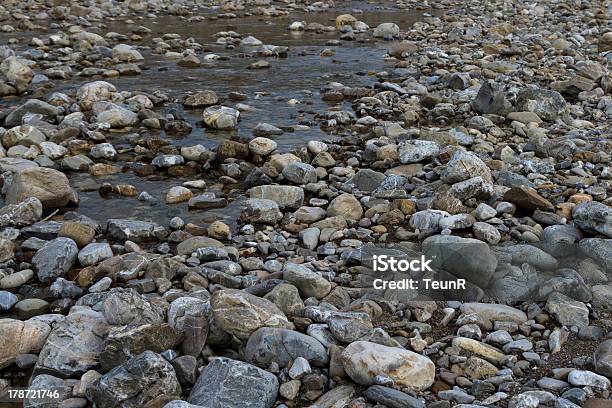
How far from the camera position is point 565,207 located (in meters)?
6.30

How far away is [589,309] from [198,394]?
279cm

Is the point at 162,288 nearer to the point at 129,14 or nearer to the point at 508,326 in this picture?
the point at 508,326

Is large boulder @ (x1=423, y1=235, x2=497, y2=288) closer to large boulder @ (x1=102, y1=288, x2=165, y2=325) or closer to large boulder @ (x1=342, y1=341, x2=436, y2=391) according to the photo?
large boulder @ (x1=342, y1=341, x2=436, y2=391)

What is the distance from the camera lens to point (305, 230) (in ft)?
20.3

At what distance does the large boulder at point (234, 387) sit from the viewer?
3.73 m

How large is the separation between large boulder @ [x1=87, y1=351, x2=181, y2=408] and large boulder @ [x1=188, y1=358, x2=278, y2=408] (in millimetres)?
165

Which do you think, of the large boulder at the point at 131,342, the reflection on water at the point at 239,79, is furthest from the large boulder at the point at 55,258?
the large boulder at the point at 131,342

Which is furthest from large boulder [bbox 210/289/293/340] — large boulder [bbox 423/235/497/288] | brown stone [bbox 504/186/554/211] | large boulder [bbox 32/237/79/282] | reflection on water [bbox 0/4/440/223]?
brown stone [bbox 504/186/554/211]

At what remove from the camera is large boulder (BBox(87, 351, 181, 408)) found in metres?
3.70

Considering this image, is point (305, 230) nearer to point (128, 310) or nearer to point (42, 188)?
point (128, 310)

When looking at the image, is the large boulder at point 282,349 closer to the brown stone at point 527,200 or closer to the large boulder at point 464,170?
the brown stone at point 527,200

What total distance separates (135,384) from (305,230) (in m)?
2.74

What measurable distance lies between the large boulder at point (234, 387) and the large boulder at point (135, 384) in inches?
6.5

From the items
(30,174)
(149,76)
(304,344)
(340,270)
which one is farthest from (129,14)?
(304,344)
